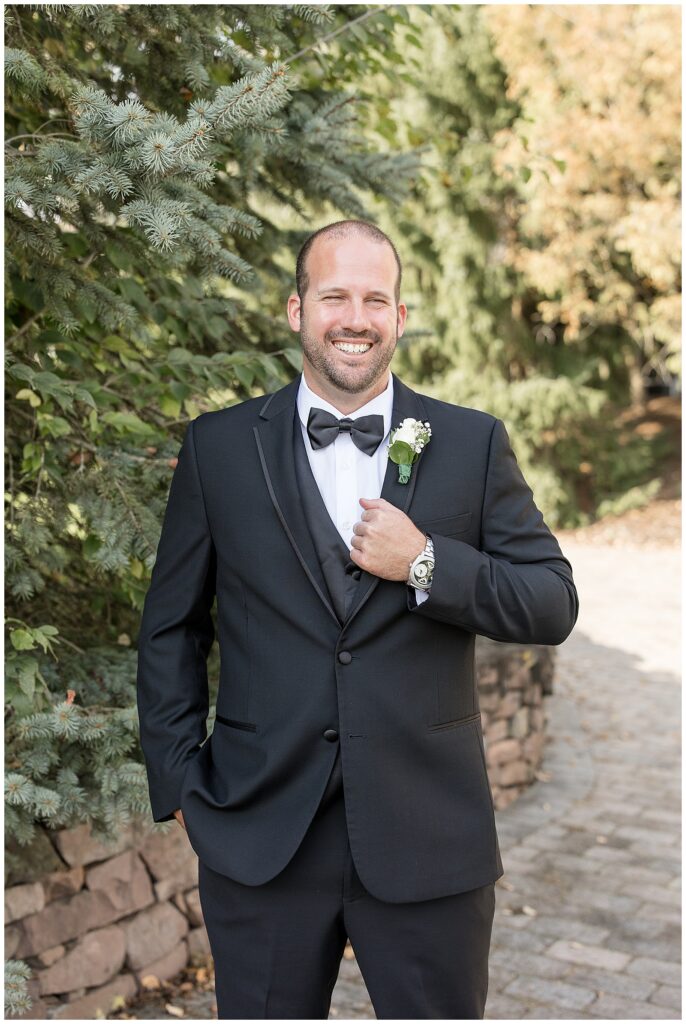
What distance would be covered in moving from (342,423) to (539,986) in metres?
3.01

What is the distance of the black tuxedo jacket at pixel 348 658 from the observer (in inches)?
87.7

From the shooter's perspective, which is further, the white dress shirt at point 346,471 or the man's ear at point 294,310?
the man's ear at point 294,310

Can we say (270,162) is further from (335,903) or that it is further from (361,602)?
(335,903)

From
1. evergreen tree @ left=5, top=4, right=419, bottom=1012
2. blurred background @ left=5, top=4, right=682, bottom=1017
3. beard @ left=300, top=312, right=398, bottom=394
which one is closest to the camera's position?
beard @ left=300, top=312, right=398, bottom=394

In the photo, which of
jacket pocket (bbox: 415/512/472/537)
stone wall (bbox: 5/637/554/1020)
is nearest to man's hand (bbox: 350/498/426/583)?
jacket pocket (bbox: 415/512/472/537)

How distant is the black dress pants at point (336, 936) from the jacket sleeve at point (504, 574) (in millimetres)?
442

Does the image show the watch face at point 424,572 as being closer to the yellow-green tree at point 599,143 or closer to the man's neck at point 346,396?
the man's neck at point 346,396

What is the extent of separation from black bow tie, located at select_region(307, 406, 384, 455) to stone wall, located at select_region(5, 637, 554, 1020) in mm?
2022

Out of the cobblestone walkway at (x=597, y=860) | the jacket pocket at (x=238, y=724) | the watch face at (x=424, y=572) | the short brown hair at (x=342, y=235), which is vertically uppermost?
the short brown hair at (x=342, y=235)

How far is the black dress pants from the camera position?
222cm

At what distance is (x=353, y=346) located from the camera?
7.80 feet

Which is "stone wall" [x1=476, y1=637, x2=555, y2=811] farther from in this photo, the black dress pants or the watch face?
the watch face

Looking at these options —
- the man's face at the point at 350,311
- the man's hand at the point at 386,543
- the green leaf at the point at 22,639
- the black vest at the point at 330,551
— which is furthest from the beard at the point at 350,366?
the green leaf at the point at 22,639

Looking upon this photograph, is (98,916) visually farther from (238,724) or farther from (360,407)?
(360,407)
